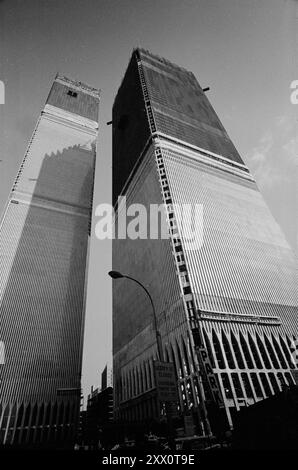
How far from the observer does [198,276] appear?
56.9 meters

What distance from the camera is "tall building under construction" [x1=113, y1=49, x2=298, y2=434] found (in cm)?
4978

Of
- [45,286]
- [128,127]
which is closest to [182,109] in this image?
[128,127]

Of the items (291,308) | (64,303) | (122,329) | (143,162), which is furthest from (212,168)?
(64,303)

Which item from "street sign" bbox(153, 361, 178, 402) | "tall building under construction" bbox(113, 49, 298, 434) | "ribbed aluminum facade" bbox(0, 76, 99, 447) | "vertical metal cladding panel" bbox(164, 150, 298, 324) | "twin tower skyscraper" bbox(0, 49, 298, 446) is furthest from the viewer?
"ribbed aluminum facade" bbox(0, 76, 99, 447)

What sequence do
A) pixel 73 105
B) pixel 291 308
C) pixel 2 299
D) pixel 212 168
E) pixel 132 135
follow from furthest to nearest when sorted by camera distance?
pixel 73 105, pixel 132 135, pixel 212 168, pixel 2 299, pixel 291 308

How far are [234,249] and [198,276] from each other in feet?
45.7

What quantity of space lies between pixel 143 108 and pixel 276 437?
9855 cm

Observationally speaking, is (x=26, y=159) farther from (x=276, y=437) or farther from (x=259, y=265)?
(x=276, y=437)

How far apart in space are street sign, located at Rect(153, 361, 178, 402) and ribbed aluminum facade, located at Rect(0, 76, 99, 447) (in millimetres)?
58041

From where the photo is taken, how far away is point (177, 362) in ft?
171

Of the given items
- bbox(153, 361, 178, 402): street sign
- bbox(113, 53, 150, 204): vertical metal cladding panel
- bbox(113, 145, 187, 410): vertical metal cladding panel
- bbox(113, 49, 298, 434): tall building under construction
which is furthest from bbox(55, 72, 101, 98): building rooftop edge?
bbox(153, 361, 178, 402): street sign

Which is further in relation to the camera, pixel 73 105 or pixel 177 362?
pixel 73 105

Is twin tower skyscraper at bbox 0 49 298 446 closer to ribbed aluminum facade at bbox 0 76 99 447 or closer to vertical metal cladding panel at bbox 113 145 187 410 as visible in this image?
ribbed aluminum facade at bbox 0 76 99 447

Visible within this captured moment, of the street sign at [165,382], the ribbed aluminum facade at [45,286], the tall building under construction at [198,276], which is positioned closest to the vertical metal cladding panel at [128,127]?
the tall building under construction at [198,276]
